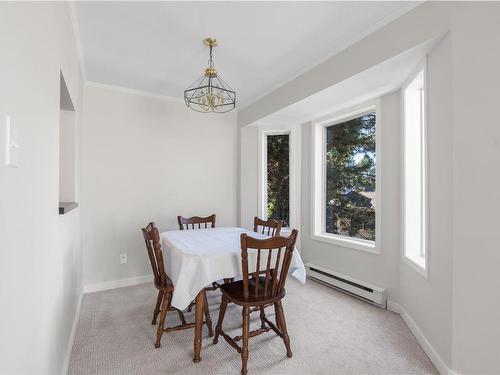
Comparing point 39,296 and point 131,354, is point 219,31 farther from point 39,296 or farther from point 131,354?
point 131,354

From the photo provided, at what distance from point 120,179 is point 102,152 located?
1.24 ft

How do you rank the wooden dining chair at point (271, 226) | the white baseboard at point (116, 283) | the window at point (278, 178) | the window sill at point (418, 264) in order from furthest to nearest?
1. the window at point (278, 178)
2. the white baseboard at point (116, 283)
3. the wooden dining chair at point (271, 226)
4. the window sill at point (418, 264)

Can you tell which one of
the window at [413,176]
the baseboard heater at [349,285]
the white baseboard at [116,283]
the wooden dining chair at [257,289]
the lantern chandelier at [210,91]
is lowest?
the white baseboard at [116,283]

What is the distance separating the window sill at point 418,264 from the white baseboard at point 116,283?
→ 9.75 feet

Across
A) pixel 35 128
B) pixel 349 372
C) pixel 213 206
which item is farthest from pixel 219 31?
pixel 349 372

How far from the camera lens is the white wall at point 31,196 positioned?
82 cm

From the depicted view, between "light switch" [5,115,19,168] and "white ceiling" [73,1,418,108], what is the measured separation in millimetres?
1583

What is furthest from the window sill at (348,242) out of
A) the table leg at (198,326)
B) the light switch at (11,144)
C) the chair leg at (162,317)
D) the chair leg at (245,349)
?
the light switch at (11,144)

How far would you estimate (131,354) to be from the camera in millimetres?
2043

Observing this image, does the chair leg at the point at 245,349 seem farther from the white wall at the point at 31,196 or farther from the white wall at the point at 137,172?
the white wall at the point at 137,172

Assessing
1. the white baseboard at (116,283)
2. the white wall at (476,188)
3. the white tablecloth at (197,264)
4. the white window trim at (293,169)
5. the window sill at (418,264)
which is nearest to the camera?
the white wall at (476,188)

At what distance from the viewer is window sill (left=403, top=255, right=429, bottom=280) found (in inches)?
86.8

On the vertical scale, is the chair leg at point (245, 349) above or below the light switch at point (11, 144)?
below

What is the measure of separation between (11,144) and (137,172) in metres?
2.86
